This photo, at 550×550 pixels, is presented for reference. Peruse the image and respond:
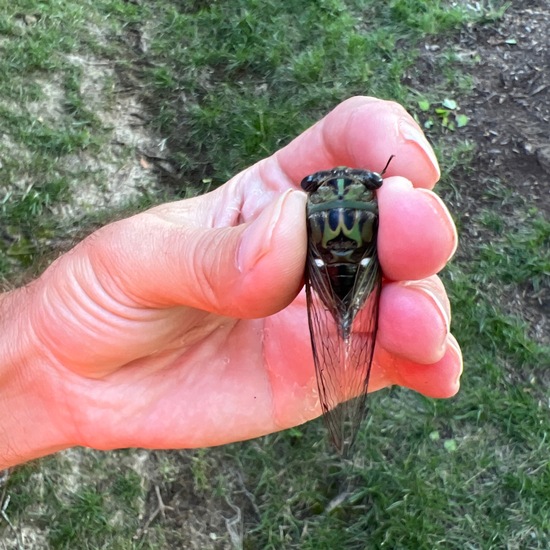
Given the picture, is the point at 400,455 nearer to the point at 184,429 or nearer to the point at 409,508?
the point at 409,508

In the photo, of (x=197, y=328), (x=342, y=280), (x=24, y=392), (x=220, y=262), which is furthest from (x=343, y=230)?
(x=24, y=392)

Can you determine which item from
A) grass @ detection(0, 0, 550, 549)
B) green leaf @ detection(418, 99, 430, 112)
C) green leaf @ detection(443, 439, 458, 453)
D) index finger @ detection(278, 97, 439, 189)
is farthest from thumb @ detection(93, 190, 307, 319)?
green leaf @ detection(418, 99, 430, 112)

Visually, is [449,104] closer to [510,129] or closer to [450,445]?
[510,129]

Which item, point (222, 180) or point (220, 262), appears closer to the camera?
point (220, 262)

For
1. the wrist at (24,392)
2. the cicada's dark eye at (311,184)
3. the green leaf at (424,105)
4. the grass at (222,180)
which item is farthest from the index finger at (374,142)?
the green leaf at (424,105)

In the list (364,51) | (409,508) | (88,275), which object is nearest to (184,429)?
(88,275)
